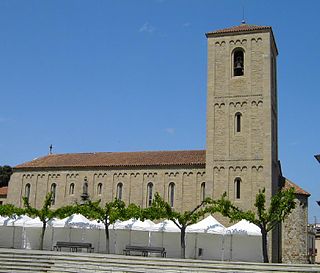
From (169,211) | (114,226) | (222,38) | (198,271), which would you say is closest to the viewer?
(198,271)

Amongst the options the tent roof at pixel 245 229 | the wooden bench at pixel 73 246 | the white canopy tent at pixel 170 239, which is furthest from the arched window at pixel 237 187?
the wooden bench at pixel 73 246

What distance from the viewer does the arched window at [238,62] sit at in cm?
3956

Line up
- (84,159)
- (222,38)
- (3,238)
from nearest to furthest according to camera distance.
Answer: (3,238) < (222,38) < (84,159)

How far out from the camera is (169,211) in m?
31.0

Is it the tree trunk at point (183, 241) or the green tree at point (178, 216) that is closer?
the tree trunk at point (183, 241)

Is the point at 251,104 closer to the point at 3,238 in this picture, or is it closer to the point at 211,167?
the point at 211,167

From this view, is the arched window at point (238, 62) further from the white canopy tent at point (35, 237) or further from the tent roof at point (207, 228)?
the white canopy tent at point (35, 237)

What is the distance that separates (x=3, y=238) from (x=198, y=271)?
66.5 feet

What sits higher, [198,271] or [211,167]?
[211,167]

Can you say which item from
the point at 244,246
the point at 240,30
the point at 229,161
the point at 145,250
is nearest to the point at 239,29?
the point at 240,30

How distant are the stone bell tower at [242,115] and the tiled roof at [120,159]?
111 inches

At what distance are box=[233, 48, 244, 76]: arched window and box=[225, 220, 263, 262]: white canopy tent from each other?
13434 mm

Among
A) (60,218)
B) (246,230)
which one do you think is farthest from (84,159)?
(246,230)

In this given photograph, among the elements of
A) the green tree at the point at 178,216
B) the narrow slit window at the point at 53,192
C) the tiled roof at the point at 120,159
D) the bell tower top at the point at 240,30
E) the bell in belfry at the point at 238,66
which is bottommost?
the green tree at the point at 178,216
